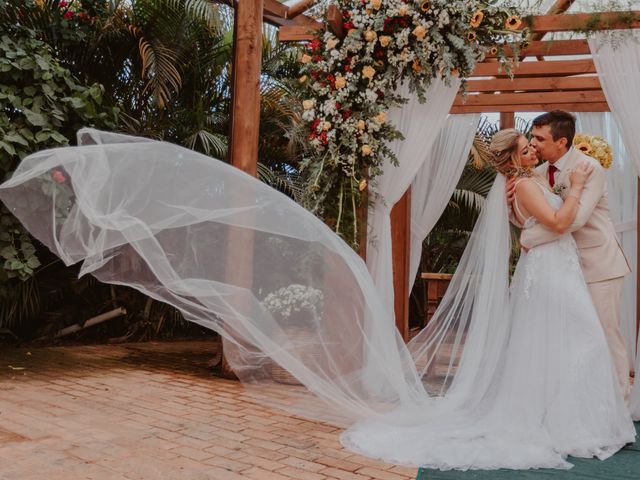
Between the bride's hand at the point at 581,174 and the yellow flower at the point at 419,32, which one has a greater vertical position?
the yellow flower at the point at 419,32

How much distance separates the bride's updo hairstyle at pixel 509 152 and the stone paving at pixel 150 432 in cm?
178

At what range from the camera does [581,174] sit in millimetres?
3629

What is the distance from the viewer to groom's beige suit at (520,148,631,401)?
3.79 meters

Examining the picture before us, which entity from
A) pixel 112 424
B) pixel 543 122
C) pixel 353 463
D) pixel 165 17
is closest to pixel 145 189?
pixel 112 424

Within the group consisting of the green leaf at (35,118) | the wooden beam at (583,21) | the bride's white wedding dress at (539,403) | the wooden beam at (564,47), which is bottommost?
the bride's white wedding dress at (539,403)

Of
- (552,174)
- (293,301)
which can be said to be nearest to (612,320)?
(552,174)

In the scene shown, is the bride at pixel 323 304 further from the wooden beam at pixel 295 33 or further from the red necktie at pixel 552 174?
the wooden beam at pixel 295 33

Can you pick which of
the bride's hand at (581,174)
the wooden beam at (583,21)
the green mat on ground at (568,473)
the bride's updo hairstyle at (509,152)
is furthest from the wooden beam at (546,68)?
the green mat on ground at (568,473)

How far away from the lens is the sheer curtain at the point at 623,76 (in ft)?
15.3

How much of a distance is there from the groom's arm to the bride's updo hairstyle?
0.32 meters

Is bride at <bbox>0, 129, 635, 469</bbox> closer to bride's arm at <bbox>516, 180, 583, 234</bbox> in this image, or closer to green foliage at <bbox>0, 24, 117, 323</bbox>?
bride's arm at <bbox>516, 180, 583, 234</bbox>

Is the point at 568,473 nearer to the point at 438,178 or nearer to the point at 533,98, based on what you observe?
the point at 438,178

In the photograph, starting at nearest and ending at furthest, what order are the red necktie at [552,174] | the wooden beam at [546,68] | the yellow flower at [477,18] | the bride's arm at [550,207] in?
the bride's arm at [550,207], the red necktie at [552,174], the yellow flower at [477,18], the wooden beam at [546,68]

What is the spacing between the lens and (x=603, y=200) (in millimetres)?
3881
